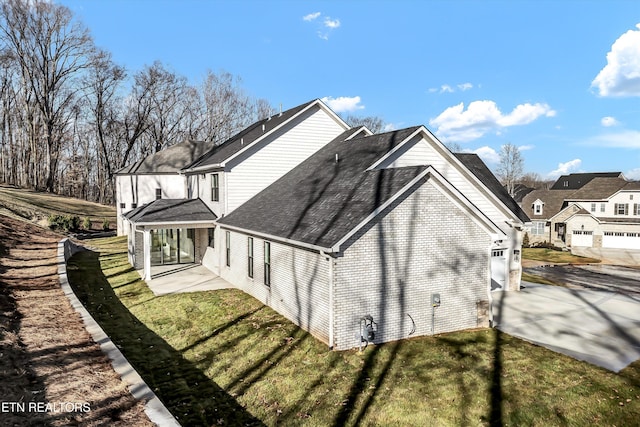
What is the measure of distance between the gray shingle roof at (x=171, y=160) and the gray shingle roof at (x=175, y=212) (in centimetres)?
1391

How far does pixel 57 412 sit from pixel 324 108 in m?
18.8

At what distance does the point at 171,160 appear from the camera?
119 ft

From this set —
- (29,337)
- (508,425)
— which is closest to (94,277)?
(29,337)

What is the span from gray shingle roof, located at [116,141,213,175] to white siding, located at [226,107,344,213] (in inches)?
677

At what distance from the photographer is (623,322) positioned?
1406 cm

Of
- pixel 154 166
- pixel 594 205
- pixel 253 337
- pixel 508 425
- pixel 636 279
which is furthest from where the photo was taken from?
pixel 594 205

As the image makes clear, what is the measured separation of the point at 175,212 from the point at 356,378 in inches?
579

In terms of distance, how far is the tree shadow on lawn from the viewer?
7.99m

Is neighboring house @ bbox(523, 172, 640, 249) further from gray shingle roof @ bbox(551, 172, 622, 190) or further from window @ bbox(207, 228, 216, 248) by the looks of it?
window @ bbox(207, 228, 216, 248)

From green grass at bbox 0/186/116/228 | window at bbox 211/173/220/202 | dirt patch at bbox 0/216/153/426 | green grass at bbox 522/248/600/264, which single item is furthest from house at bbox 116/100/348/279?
green grass at bbox 522/248/600/264

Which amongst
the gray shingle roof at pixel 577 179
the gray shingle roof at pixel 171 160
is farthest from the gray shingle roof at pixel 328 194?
the gray shingle roof at pixel 577 179

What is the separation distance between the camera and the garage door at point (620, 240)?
46072 millimetres

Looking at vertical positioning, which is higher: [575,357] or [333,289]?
[333,289]

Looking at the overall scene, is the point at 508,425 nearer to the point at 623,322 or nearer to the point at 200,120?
the point at 623,322
